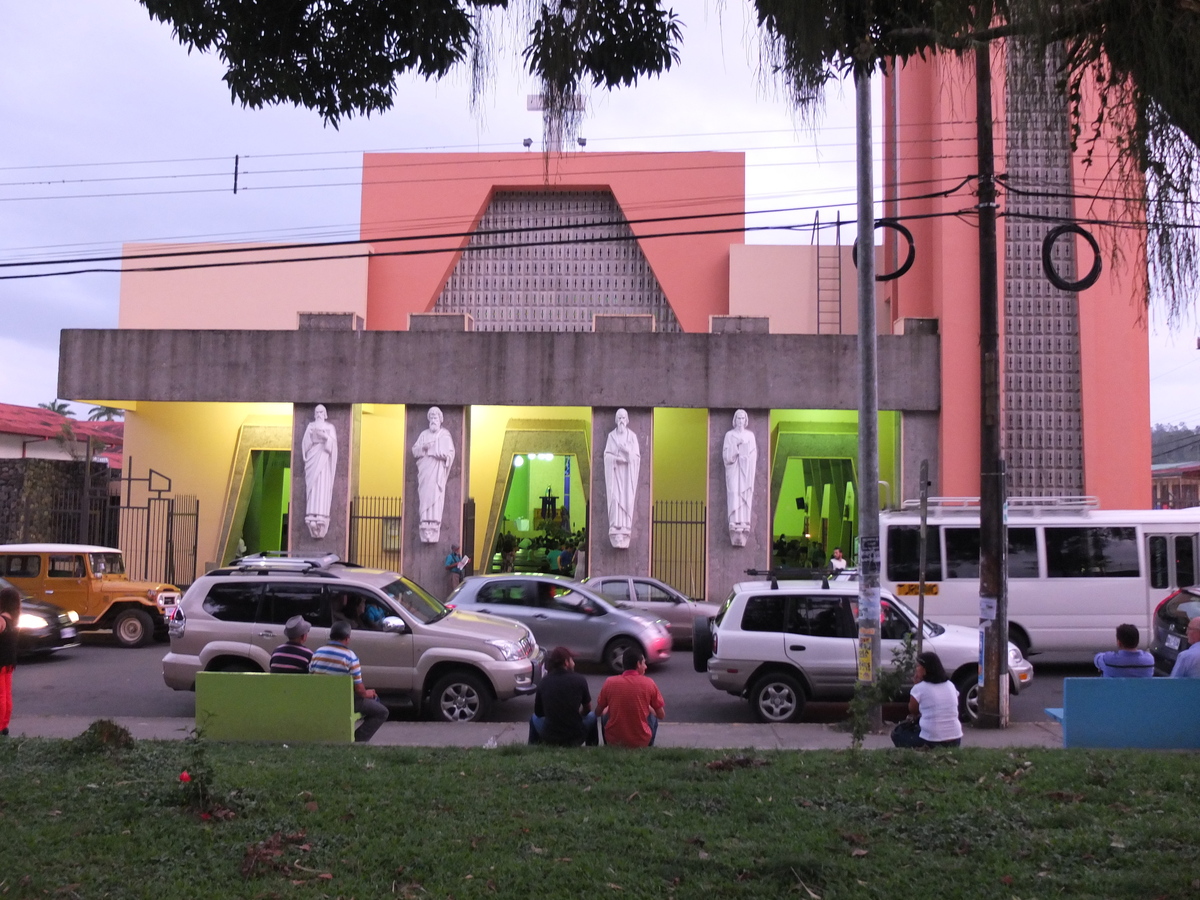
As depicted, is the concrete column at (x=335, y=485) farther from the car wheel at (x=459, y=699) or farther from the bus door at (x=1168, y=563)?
the bus door at (x=1168, y=563)

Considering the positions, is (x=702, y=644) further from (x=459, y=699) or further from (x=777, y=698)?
(x=459, y=699)

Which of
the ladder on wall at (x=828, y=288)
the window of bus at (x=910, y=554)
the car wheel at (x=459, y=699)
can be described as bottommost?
the car wheel at (x=459, y=699)

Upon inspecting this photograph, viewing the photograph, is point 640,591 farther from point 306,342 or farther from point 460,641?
point 306,342

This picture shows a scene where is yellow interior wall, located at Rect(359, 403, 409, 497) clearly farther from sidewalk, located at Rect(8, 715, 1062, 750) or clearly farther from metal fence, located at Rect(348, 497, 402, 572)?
sidewalk, located at Rect(8, 715, 1062, 750)

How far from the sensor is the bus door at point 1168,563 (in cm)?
1538

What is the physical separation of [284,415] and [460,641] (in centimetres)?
1789

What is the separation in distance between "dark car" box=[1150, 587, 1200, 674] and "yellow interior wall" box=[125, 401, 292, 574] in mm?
21476

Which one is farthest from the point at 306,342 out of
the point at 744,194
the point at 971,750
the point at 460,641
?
the point at 971,750

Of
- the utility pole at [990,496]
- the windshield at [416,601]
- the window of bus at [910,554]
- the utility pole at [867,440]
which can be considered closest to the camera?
the utility pole at [867,440]

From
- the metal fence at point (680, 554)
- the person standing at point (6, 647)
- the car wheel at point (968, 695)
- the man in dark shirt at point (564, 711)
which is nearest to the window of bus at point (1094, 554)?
the car wheel at point (968, 695)

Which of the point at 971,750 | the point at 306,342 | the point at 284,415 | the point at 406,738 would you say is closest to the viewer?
the point at 971,750

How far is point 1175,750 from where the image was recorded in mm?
8625

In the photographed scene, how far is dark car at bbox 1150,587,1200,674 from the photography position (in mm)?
12780

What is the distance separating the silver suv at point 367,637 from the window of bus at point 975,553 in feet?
23.4
